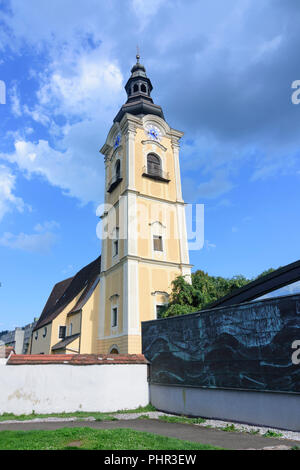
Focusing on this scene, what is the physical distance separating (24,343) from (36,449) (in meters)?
40.8

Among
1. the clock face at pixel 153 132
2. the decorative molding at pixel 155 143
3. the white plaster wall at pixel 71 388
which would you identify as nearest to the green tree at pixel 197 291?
the white plaster wall at pixel 71 388

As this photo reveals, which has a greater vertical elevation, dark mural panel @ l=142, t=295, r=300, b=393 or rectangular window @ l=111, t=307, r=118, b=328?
rectangular window @ l=111, t=307, r=118, b=328

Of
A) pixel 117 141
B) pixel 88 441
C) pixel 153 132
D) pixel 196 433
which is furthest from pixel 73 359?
pixel 153 132

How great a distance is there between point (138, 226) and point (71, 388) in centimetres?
1259

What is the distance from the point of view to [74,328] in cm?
2603

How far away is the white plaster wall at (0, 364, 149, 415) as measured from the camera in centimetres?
1143

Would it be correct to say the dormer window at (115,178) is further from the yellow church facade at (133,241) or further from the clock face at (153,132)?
the clock face at (153,132)

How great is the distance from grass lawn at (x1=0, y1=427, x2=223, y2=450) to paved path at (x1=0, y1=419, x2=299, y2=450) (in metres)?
0.97

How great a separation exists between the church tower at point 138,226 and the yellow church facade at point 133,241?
0.06 meters

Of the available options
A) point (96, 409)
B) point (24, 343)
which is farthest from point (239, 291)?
point (24, 343)

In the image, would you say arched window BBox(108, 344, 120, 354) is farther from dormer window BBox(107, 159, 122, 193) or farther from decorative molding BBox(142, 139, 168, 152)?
decorative molding BBox(142, 139, 168, 152)

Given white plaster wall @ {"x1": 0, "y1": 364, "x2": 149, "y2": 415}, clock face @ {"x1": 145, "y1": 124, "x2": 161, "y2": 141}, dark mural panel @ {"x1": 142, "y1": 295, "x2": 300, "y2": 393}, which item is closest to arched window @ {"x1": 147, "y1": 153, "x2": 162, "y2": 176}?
clock face @ {"x1": 145, "y1": 124, "x2": 161, "y2": 141}

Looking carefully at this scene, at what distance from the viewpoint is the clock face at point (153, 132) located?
89.0ft
